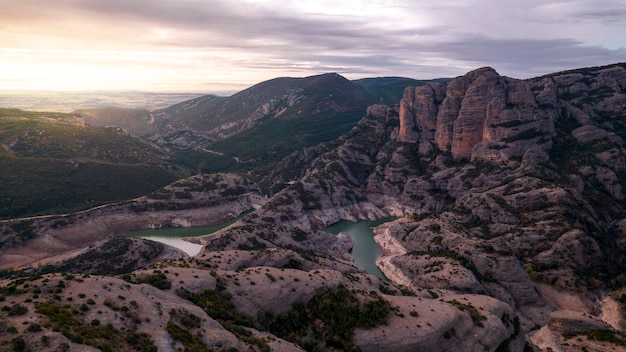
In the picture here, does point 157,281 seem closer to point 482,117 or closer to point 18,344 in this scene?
point 18,344

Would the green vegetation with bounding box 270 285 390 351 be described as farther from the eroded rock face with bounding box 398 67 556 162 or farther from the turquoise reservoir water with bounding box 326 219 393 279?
the eroded rock face with bounding box 398 67 556 162

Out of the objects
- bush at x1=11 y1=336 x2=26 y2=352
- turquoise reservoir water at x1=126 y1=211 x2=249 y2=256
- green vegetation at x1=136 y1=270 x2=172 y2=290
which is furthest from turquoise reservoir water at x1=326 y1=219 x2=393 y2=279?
bush at x1=11 y1=336 x2=26 y2=352

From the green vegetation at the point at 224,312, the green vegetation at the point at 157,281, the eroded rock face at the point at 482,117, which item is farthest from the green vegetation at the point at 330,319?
the eroded rock face at the point at 482,117

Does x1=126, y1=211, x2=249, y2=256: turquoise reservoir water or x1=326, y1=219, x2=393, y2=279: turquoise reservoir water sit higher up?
x1=326, y1=219, x2=393, y2=279: turquoise reservoir water

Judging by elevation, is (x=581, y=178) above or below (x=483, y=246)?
above

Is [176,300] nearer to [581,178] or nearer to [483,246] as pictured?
[483,246]

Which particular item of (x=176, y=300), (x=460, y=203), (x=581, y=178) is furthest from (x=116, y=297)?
(x=581, y=178)
